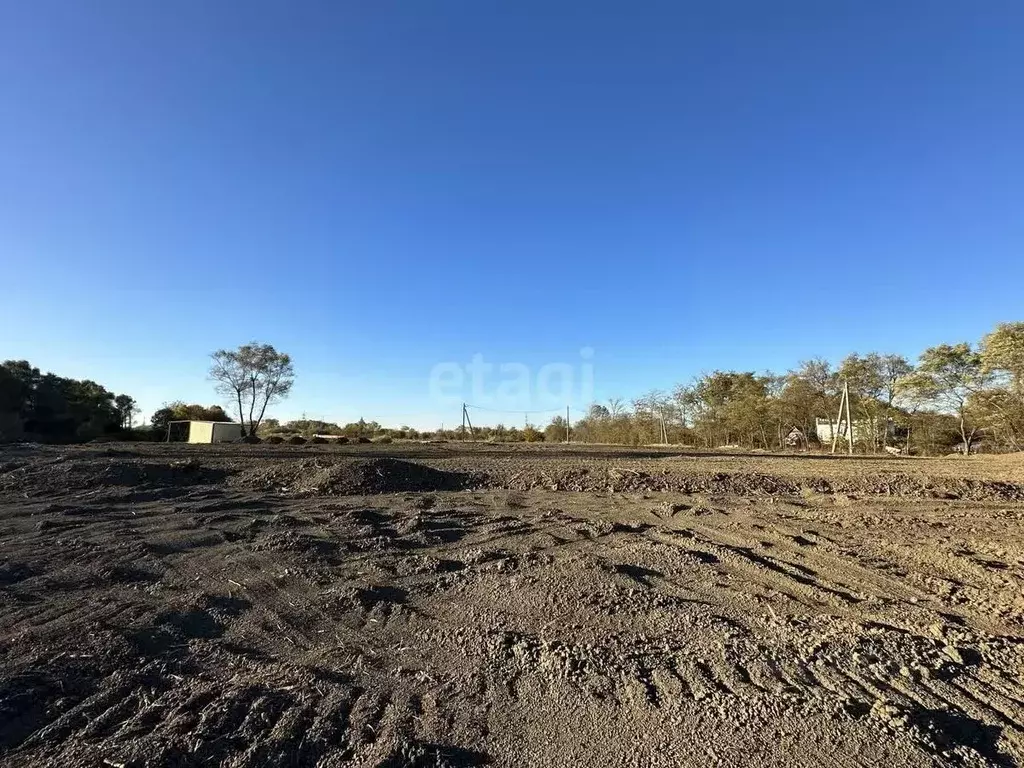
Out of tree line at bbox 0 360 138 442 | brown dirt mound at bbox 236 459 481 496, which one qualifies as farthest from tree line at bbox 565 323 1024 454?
tree line at bbox 0 360 138 442

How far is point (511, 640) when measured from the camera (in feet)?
10.8

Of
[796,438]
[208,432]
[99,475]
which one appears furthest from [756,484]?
[208,432]

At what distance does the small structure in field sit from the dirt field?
97.9 ft

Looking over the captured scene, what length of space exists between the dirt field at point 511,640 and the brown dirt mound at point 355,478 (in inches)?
92.3

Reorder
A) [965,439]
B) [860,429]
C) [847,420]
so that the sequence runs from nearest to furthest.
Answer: [847,420] → [965,439] → [860,429]

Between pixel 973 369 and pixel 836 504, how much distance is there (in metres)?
23.9

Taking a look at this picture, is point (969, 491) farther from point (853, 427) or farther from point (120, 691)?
point (853, 427)

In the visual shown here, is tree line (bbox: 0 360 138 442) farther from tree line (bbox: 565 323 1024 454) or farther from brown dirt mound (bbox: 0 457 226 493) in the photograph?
tree line (bbox: 565 323 1024 454)

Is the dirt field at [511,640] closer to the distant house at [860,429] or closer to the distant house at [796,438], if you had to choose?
the distant house at [860,429]

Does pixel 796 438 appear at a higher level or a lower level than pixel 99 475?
higher

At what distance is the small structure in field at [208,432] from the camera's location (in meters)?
34.2

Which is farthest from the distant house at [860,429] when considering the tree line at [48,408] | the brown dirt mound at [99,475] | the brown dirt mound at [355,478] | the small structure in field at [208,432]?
the tree line at [48,408]

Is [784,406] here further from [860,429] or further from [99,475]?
[99,475]

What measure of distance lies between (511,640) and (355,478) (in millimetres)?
6885
